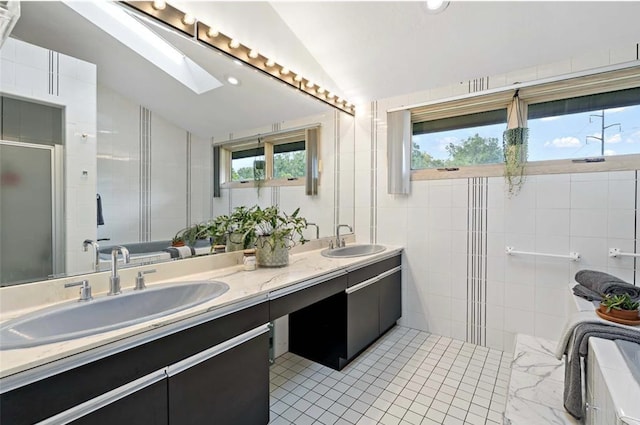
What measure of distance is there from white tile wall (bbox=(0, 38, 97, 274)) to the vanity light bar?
49cm

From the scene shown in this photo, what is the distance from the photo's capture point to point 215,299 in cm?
127

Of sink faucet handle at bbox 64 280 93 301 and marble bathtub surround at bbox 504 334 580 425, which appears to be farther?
marble bathtub surround at bbox 504 334 580 425

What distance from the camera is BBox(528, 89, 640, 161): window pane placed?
2.02 metres

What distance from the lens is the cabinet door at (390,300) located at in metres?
2.54

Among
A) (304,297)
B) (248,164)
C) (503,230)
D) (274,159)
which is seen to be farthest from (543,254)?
(248,164)

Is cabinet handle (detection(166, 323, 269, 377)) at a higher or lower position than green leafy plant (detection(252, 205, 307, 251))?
lower

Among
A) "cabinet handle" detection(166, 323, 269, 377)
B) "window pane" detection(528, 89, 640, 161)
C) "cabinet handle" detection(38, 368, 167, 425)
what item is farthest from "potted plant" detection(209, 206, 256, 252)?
"window pane" detection(528, 89, 640, 161)

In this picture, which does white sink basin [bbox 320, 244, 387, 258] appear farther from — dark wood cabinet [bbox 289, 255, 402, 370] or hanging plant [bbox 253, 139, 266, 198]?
hanging plant [bbox 253, 139, 266, 198]

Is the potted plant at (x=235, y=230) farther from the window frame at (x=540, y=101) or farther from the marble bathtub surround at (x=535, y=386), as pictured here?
the marble bathtub surround at (x=535, y=386)

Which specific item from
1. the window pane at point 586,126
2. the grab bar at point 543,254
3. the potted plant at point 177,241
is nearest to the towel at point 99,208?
the potted plant at point 177,241

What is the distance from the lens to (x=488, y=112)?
8.41 feet

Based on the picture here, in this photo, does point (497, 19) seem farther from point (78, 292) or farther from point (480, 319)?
point (78, 292)

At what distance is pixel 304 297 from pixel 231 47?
65.0 inches

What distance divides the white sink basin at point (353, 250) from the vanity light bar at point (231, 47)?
138 centimetres
